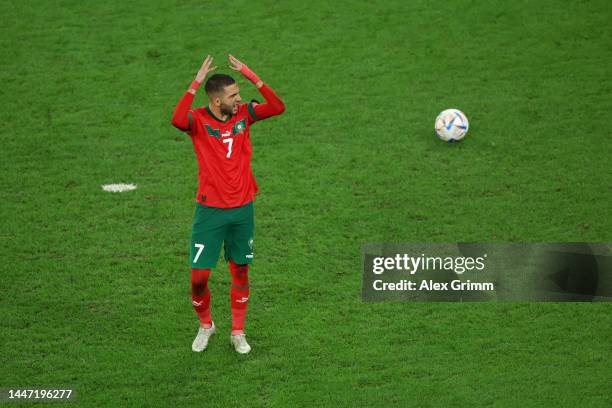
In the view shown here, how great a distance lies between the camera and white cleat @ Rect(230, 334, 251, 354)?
7680 mm

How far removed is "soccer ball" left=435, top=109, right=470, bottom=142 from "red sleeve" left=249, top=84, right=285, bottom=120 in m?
4.16

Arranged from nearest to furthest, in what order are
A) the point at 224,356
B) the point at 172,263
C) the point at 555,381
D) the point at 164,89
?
the point at 555,381 < the point at 224,356 < the point at 172,263 < the point at 164,89

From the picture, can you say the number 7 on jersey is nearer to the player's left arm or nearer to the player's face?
the player's face

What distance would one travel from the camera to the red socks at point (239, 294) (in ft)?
25.0

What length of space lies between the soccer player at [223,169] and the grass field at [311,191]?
3.19ft

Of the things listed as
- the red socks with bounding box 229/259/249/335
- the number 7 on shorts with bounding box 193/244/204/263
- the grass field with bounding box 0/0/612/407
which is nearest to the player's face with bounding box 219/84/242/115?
the number 7 on shorts with bounding box 193/244/204/263

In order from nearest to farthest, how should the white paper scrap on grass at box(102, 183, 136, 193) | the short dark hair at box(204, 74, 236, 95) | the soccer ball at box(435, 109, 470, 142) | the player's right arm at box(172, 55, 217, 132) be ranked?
the player's right arm at box(172, 55, 217, 132), the short dark hair at box(204, 74, 236, 95), the white paper scrap on grass at box(102, 183, 136, 193), the soccer ball at box(435, 109, 470, 142)

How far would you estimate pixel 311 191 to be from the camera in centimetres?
1032

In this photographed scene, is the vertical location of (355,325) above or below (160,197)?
below

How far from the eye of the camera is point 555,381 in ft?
23.6

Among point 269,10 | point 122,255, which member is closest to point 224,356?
point 122,255

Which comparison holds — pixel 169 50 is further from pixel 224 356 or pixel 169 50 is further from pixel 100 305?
pixel 224 356

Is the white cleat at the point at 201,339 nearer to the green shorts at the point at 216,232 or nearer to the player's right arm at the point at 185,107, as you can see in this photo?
the green shorts at the point at 216,232

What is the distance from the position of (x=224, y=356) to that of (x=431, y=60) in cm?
688
